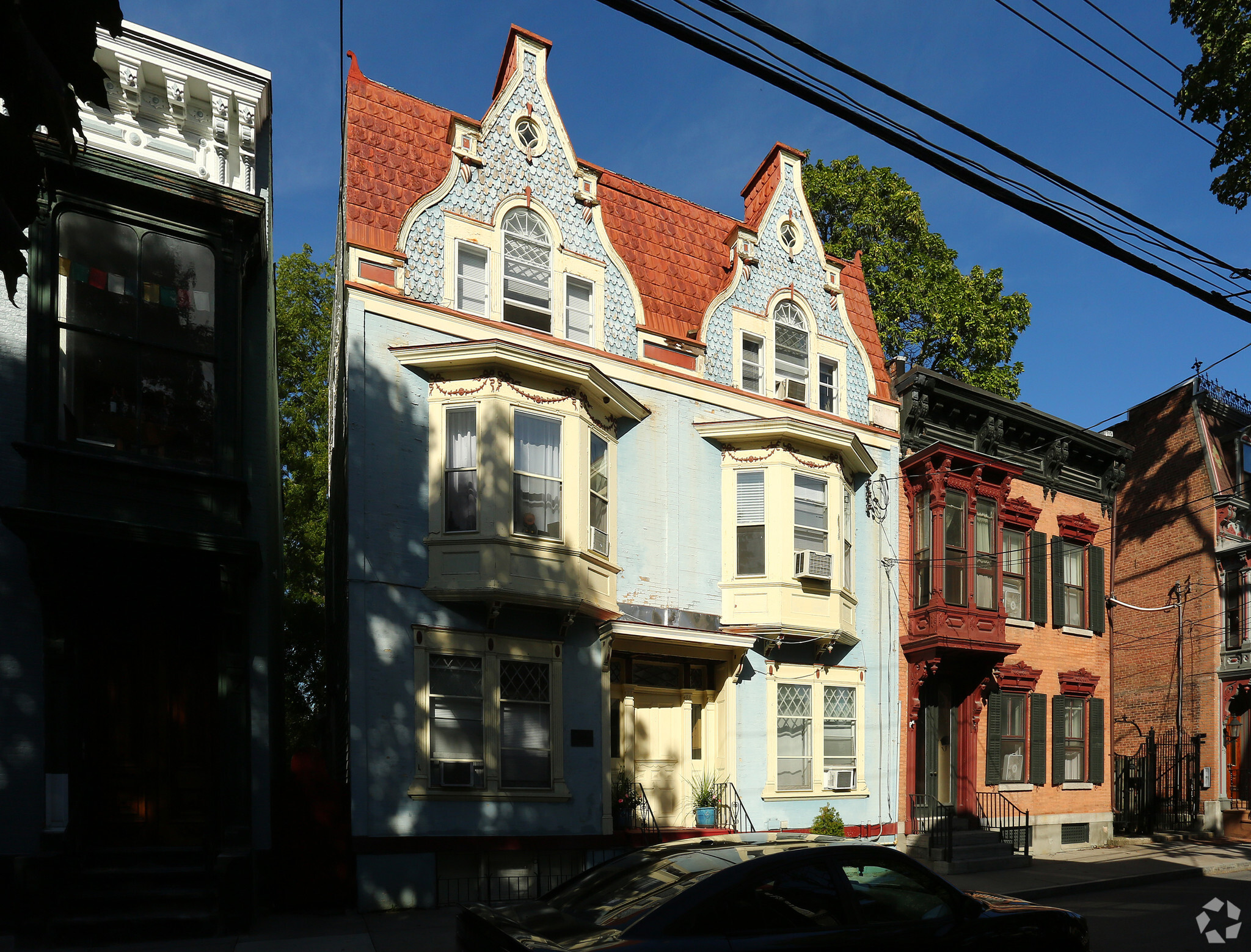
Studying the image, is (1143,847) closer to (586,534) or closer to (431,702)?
(586,534)

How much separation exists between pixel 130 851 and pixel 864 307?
54.4 ft

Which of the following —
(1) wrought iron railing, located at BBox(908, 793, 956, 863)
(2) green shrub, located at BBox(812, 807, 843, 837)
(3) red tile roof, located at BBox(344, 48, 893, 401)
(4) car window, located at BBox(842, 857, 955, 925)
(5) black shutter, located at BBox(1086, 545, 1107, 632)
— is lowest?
(1) wrought iron railing, located at BBox(908, 793, 956, 863)

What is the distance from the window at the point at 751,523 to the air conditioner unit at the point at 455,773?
19.2ft

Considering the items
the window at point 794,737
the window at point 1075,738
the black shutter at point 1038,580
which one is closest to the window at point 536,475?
the window at point 794,737

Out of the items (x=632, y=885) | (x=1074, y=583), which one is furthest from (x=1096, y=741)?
(x=632, y=885)

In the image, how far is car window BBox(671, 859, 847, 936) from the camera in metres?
6.26

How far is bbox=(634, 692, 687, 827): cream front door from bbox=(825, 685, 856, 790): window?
9.76ft

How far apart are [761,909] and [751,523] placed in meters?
12.3

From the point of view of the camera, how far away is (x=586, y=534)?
16.3 metres

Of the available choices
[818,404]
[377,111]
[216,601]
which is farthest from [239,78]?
[818,404]

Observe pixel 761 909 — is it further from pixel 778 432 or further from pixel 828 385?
pixel 828 385

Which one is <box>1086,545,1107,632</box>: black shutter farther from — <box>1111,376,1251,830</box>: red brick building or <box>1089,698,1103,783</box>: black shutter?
<box>1111,376,1251,830</box>: red brick building

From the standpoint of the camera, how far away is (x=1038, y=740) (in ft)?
74.1

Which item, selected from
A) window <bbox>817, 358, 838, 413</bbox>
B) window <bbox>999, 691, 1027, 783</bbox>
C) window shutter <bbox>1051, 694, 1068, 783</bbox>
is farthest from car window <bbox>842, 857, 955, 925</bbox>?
window shutter <bbox>1051, 694, 1068, 783</bbox>
